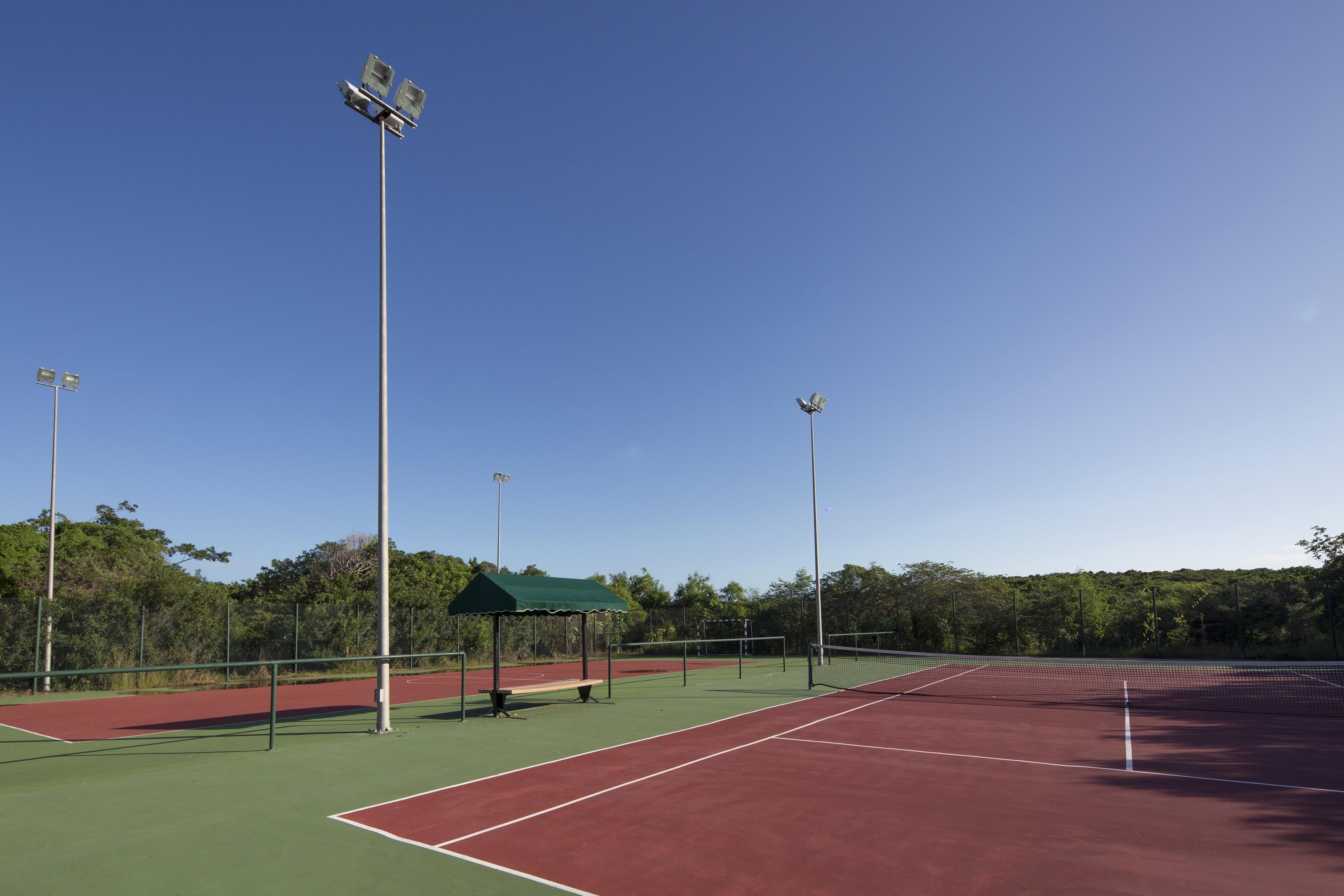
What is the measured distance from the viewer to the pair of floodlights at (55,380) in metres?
24.6

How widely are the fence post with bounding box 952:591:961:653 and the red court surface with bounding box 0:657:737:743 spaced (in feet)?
37.7

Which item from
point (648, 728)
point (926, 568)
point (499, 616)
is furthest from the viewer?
point (926, 568)

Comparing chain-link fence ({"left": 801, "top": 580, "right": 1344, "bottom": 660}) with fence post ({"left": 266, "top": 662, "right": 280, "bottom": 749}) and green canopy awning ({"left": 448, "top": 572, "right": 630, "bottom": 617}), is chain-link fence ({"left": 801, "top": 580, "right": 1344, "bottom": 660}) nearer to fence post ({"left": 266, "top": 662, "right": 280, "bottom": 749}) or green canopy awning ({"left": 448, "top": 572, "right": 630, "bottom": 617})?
green canopy awning ({"left": 448, "top": 572, "right": 630, "bottom": 617})

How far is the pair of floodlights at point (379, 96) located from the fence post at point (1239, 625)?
2992 centimetres

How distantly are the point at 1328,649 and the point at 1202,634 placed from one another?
350cm

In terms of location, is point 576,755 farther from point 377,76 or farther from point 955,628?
point 955,628

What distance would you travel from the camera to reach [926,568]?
35531mm

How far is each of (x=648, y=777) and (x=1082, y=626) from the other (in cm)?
2613

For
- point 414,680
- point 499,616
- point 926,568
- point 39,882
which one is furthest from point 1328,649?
point 39,882

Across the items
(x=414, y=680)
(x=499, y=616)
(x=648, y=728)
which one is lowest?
(x=414, y=680)

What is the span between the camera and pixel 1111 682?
19.6 m

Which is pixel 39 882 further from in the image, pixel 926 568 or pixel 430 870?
pixel 926 568

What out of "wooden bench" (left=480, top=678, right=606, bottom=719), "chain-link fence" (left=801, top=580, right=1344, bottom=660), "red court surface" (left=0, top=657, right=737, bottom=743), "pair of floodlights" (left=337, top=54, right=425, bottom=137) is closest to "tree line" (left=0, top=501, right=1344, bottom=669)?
"chain-link fence" (left=801, top=580, right=1344, bottom=660)

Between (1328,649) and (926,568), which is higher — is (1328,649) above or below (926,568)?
below
